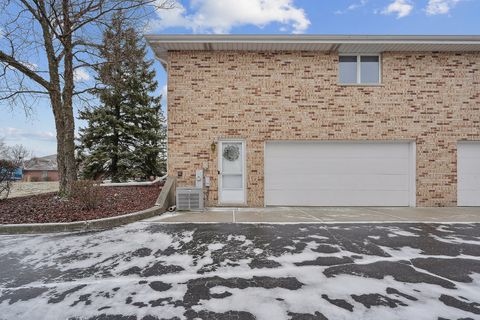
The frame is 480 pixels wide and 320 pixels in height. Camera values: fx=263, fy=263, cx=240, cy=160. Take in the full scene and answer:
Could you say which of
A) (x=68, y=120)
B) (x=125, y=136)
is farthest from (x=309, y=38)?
(x=125, y=136)

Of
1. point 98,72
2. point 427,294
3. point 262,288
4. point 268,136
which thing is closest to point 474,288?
point 427,294

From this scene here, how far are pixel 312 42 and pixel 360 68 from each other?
1.91m

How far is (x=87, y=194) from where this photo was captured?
6.55 m

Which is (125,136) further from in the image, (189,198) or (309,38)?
(309,38)

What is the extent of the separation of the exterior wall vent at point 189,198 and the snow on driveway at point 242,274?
2187 millimetres

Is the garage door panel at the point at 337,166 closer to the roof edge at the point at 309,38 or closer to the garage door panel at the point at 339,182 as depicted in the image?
the garage door panel at the point at 339,182

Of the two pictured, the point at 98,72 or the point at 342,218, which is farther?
the point at 98,72

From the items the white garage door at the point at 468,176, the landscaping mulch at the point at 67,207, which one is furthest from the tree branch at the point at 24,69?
the white garage door at the point at 468,176

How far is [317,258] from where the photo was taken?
3895 millimetres

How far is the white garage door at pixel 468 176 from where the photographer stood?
8.41m

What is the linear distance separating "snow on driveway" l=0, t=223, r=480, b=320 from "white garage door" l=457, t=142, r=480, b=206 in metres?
4.18

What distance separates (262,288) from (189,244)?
75.6 inches

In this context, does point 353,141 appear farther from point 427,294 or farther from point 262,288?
point 262,288

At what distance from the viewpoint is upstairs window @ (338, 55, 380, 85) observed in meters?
8.52
